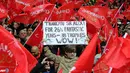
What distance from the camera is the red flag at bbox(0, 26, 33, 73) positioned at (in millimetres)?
5554

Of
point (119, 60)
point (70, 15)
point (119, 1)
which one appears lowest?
point (119, 1)

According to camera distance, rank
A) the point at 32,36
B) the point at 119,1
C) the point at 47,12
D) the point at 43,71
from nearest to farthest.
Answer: the point at 43,71
the point at 32,36
the point at 47,12
the point at 119,1

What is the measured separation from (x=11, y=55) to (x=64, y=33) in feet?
9.84

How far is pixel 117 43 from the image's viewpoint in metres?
6.02

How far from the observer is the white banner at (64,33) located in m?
8.41

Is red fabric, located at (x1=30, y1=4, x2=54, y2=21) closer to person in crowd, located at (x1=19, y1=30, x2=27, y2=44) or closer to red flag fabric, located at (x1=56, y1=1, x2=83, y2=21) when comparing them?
red flag fabric, located at (x1=56, y1=1, x2=83, y2=21)

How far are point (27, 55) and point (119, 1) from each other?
50.2 feet

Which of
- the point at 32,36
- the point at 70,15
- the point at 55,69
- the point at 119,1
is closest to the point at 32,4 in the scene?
the point at 70,15

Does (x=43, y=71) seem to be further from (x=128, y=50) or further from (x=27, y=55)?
(x=128, y=50)

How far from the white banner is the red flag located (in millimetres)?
2719

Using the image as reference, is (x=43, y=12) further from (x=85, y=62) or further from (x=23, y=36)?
(x=85, y=62)

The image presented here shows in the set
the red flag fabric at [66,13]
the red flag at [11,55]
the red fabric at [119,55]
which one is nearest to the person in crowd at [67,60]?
the red fabric at [119,55]

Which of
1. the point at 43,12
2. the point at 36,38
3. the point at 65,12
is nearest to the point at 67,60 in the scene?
the point at 36,38

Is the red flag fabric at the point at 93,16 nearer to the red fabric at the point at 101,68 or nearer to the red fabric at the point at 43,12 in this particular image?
the red fabric at the point at 43,12
